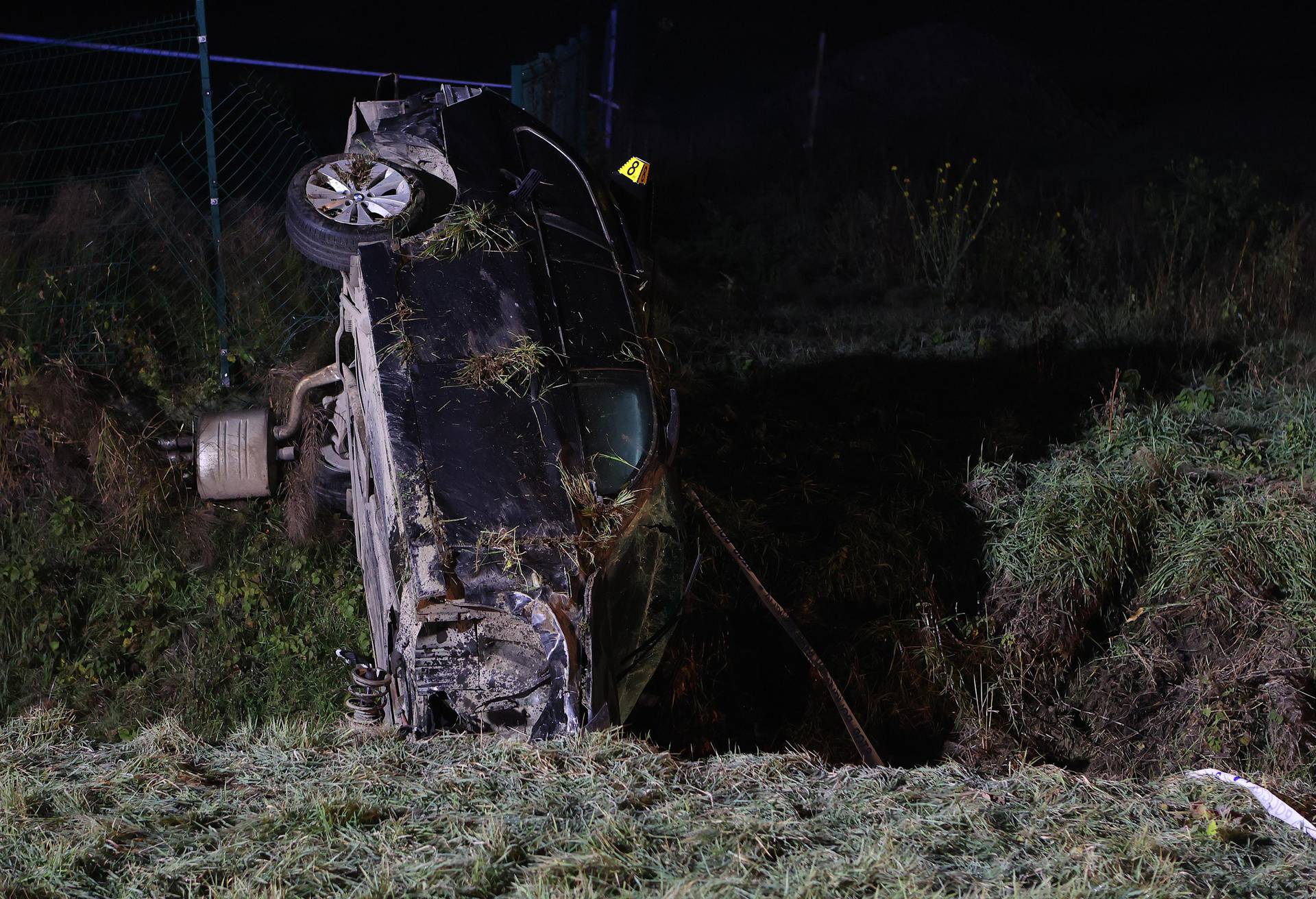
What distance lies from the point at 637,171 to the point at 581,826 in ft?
11.7

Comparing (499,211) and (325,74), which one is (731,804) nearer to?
(499,211)

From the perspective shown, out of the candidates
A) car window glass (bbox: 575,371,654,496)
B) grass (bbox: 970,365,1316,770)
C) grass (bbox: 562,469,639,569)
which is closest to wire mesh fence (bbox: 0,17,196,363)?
car window glass (bbox: 575,371,654,496)

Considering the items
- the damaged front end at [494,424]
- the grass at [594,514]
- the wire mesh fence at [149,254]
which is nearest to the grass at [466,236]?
the damaged front end at [494,424]

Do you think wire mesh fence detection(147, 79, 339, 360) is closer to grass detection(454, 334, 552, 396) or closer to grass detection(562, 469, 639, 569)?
grass detection(454, 334, 552, 396)

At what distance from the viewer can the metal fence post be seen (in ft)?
22.0

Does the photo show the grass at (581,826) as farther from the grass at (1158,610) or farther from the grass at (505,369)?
the grass at (1158,610)

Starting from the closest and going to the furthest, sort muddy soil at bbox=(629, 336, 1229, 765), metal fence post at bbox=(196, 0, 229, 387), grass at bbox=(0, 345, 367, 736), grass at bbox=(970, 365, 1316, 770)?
grass at bbox=(970, 365, 1316, 770) < muddy soil at bbox=(629, 336, 1229, 765) < grass at bbox=(0, 345, 367, 736) < metal fence post at bbox=(196, 0, 229, 387)

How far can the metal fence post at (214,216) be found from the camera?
6.70 metres

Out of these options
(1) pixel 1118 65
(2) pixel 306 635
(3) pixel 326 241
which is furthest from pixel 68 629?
(1) pixel 1118 65

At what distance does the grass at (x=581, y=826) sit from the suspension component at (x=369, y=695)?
0.49m

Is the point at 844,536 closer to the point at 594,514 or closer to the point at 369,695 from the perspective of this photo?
the point at 594,514

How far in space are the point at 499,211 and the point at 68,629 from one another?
11.2 ft

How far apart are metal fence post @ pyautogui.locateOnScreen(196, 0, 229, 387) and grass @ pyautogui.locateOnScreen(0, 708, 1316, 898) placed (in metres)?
3.58

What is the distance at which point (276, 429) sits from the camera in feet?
20.6
